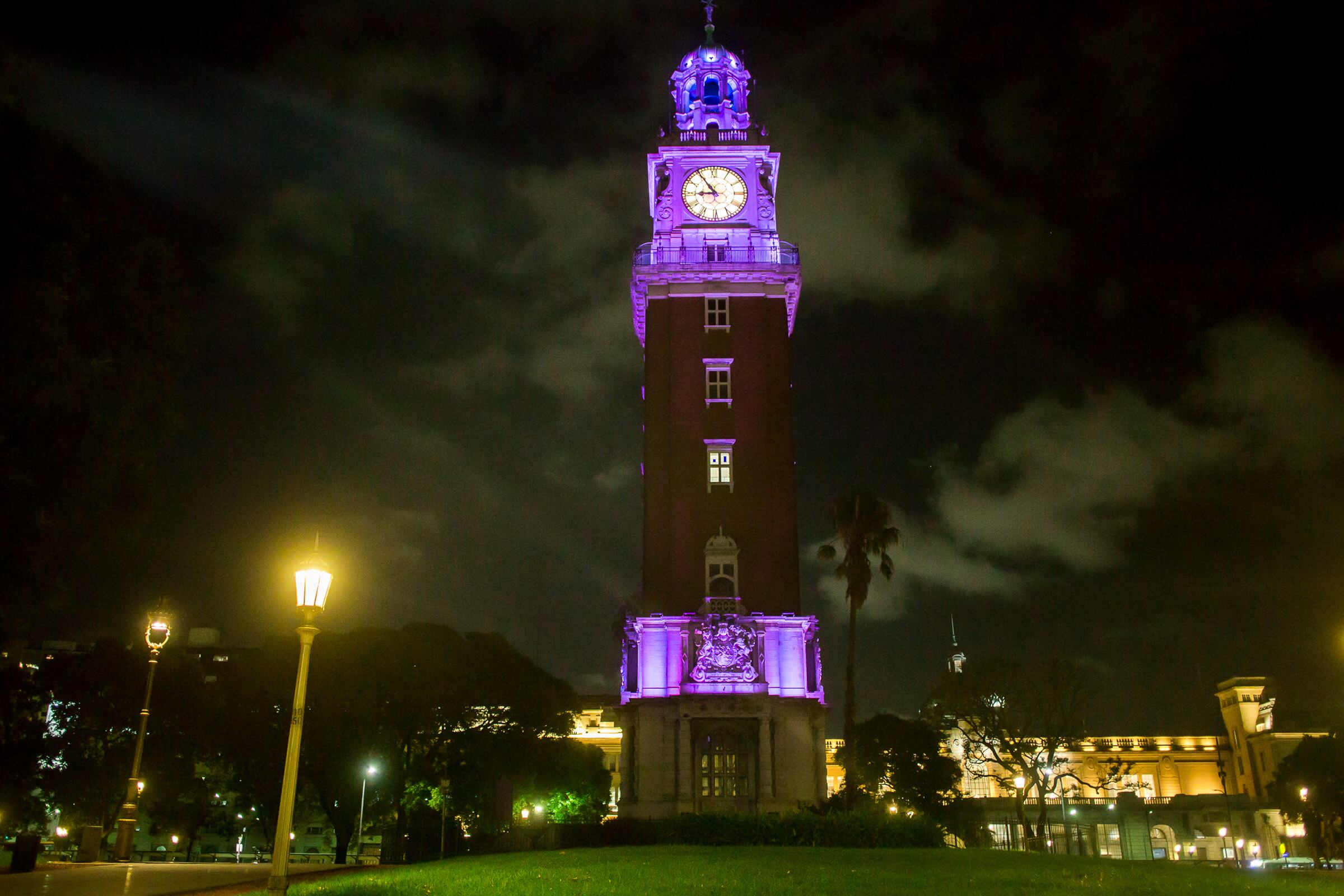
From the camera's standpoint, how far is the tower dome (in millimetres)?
A: 65188

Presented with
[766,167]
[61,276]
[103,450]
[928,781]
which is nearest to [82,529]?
[103,450]

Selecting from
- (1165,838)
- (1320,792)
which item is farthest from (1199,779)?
(1320,792)

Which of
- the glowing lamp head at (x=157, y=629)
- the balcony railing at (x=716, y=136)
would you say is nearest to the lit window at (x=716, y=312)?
the balcony railing at (x=716, y=136)

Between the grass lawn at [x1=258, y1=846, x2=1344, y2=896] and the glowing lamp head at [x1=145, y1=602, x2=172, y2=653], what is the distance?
9.82m

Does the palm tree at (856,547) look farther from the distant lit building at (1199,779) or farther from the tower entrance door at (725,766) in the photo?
the distant lit building at (1199,779)

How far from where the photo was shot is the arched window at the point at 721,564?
54312mm

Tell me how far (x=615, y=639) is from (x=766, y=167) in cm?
2913

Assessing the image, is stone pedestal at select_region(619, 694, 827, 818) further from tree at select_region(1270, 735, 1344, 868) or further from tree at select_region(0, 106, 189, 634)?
tree at select_region(1270, 735, 1344, 868)

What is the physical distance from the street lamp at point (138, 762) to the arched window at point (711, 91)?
46566 mm

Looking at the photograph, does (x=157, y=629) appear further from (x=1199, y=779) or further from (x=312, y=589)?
(x=1199, y=779)

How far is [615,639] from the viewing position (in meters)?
57.0

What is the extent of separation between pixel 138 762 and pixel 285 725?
26247mm

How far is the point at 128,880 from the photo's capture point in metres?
26.4

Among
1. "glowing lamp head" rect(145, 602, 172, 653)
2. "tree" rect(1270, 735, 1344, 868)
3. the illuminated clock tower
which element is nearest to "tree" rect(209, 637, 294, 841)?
the illuminated clock tower
